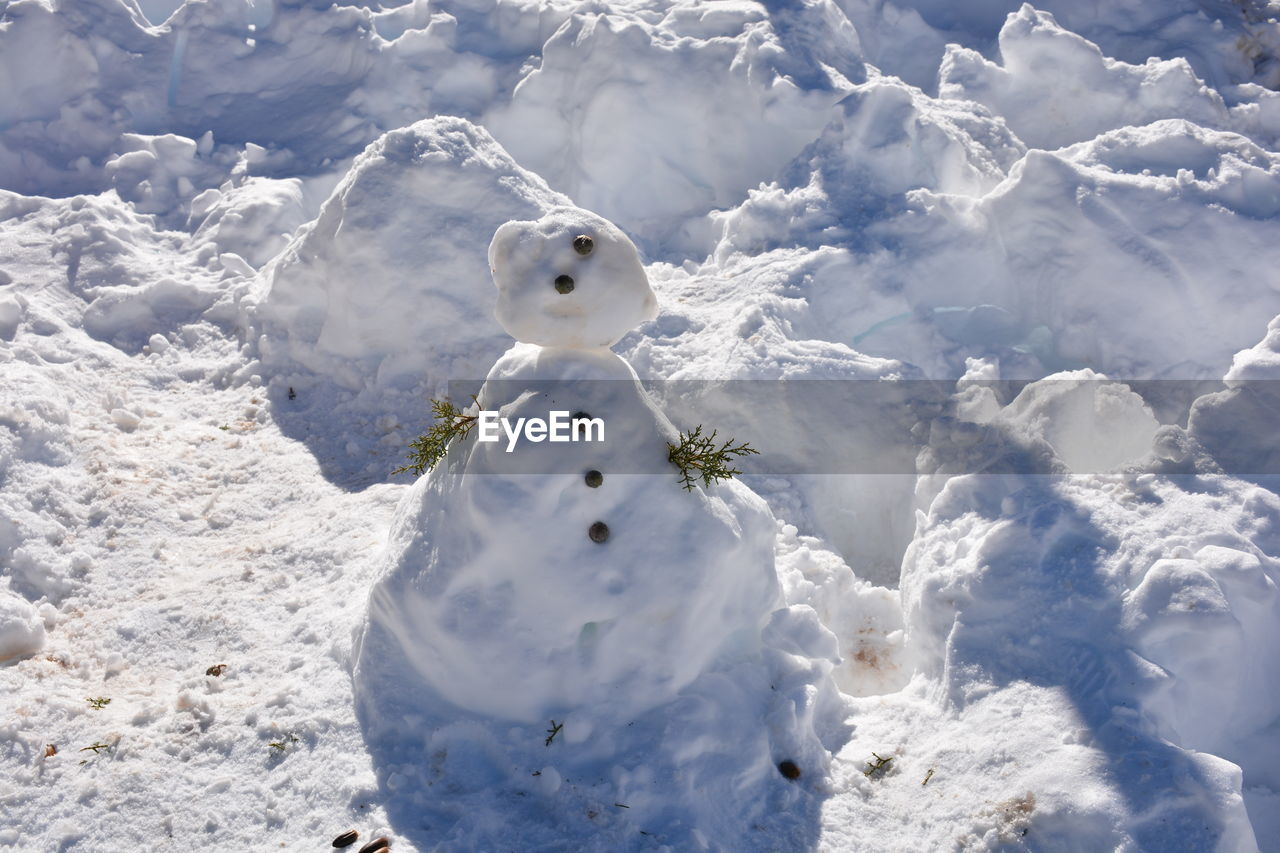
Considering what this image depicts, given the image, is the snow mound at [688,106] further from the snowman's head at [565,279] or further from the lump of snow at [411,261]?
the snowman's head at [565,279]

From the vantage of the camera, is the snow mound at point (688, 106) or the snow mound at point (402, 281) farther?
the snow mound at point (688, 106)

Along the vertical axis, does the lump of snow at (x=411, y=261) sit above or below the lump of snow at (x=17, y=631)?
above

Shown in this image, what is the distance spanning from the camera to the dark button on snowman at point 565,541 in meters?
3.61

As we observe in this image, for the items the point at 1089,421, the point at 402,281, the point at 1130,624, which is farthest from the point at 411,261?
the point at 1130,624

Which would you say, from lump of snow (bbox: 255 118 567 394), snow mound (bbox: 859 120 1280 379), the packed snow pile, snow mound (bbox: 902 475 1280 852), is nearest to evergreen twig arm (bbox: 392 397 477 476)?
the packed snow pile

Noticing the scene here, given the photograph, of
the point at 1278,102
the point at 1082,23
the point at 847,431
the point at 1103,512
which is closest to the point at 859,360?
the point at 847,431

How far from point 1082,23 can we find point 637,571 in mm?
7631

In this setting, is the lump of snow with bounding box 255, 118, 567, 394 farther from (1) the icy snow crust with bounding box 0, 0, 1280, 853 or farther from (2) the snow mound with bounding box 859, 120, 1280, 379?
(2) the snow mound with bounding box 859, 120, 1280, 379

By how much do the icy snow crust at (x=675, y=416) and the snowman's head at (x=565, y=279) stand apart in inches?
6.9

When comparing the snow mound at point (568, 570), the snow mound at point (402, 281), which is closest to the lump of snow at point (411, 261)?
the snow mound at point (402, 281)

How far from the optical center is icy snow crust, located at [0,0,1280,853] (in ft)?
11.9

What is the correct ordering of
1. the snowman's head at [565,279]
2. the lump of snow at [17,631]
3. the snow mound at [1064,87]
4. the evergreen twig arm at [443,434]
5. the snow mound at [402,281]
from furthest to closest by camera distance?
the snow mound at [1064,87], the snow mound at [402,281], the lump of snow at [17,631], the evergreen twig arm at [443,434], the snowman's head at [565,279]

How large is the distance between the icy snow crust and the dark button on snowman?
0.08ft

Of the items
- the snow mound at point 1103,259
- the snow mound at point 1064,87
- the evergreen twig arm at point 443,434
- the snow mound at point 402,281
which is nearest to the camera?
the evergreen twig arm at point 443,434
